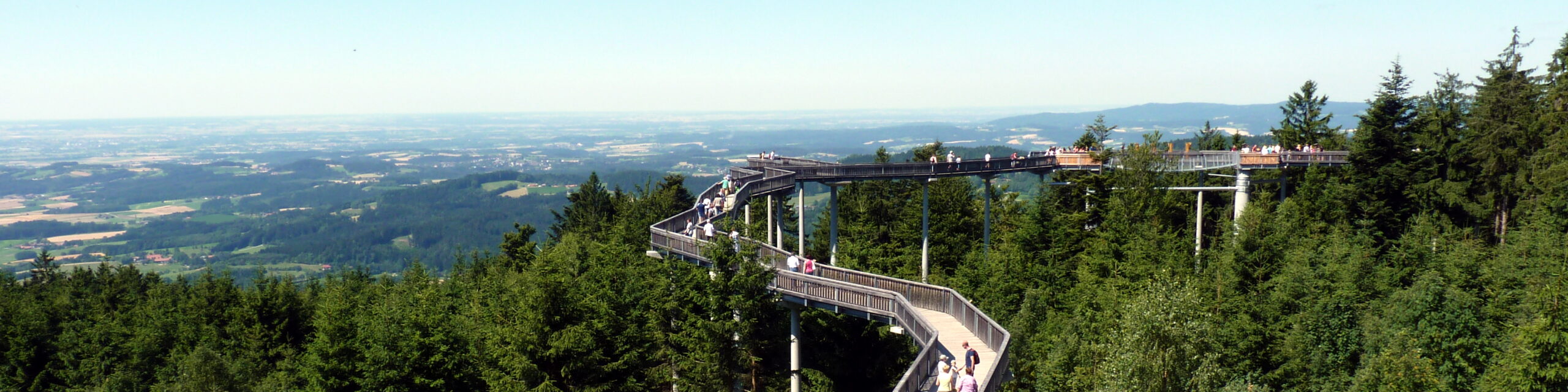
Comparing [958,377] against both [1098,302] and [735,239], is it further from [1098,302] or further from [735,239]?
[1098,302]

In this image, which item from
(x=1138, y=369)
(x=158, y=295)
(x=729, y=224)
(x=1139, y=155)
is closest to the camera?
(x=1138, y=369)

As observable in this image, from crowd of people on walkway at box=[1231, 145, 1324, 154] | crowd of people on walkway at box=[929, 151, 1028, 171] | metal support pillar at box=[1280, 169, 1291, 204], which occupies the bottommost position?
metal support pillar at box=[1280, 169, 1291, 204]

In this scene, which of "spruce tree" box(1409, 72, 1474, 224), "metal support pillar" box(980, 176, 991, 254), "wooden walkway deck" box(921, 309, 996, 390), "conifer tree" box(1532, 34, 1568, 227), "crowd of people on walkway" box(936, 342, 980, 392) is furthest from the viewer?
"metal support pillar" box(980, 176, 991, 254)

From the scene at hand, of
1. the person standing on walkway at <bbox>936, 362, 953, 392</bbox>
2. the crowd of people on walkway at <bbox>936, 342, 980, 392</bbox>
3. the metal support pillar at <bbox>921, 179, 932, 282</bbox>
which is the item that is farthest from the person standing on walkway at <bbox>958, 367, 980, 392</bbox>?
the metal support pillar at <bbox>921, 179, 932, 282</bbox>

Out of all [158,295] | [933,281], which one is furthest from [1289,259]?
[158,295]

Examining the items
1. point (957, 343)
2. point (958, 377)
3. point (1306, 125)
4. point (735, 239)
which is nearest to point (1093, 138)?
point (1306, 125)

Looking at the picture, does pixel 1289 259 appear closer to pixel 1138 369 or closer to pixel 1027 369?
pixel 1027 369

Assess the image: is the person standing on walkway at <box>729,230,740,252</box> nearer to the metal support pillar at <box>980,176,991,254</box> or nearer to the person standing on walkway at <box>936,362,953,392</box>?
the person standing on walkway at <box>936,362,953,392</box>
